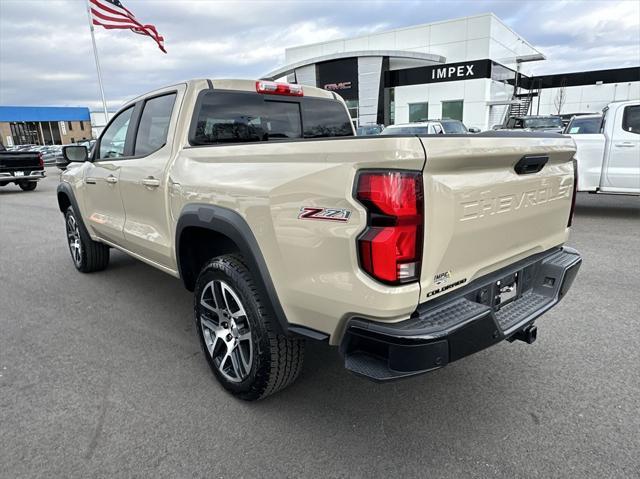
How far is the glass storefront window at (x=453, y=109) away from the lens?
32.0 meters

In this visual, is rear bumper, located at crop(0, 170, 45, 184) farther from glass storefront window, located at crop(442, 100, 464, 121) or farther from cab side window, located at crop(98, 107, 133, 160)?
glass storefront window, located at crop(442, 100, 464, 121)

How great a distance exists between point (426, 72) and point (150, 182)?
32.8 meters

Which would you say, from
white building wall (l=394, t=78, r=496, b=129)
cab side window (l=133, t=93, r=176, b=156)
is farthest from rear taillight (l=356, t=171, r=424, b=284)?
white building wall (l=394, t=78, r=496, b=129)

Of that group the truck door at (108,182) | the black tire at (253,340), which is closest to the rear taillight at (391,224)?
the black tire at (253,340)

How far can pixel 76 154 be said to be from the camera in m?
4.79

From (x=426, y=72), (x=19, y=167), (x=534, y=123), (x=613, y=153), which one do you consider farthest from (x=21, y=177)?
(x=426, y=72)

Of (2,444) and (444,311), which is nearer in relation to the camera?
(444,311)

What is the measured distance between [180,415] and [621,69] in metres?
54.0

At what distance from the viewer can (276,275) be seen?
2256 mm

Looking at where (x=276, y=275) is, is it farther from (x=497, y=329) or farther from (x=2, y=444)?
(x=2, y=444)

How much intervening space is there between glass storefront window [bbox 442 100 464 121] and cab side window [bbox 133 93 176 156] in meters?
31.0

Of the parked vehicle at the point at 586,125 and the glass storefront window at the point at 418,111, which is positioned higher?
the glass storefront window at the point at 418,111

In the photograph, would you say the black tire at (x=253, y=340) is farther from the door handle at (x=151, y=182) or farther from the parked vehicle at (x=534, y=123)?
the parked vehicle at (x=534, y=123)

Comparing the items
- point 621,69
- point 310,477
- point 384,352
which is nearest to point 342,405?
point 310,477
